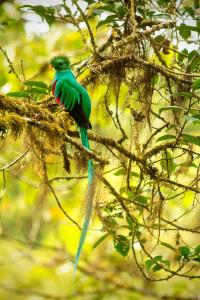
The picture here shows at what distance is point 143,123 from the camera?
273 centimetres

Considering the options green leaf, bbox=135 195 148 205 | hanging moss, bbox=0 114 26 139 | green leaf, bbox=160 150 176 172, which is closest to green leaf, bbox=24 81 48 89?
hanging moss, bbox=0 114 26 139

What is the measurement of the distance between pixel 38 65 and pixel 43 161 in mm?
2811

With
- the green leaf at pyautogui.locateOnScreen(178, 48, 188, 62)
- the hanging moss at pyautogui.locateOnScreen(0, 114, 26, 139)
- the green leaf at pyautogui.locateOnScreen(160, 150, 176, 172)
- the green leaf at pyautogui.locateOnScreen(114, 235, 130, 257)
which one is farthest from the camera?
the green leaf at pyautogui.locateOnScreen(178, 48, 188, 62)

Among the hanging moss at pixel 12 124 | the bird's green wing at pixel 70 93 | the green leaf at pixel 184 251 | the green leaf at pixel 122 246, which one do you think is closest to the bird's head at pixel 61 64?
the bird's green wing at pixel 70 93

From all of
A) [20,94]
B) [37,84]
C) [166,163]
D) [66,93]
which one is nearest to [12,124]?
[20,94]

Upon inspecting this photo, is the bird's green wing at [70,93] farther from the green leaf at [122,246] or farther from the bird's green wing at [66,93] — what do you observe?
the green leaf at [122,246]

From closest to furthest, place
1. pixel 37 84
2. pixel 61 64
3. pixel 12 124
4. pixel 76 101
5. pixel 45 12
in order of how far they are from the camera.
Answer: pixel 12 124 < pixel 37 84 < pixel 76 101 < pixel 61 64 < pixel 45 12

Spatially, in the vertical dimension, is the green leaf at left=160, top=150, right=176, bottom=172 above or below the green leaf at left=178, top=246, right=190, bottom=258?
above

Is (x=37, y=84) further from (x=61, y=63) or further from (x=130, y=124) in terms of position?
(x=130, y=124)

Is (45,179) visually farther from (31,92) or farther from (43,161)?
(31,92)

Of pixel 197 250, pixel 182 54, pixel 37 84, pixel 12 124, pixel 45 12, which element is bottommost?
pixel 197 250

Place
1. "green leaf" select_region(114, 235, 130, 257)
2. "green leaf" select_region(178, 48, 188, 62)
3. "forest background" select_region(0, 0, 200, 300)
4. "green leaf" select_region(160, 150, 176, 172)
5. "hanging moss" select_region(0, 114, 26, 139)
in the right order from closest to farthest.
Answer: "hanging moss" select_region(0, 114, 26, 139) → "forest background" select_region(0, 0, 200, 300) → "green leaf" select_region(160, 150, 176, 172) → "green leaf" select_region(114, 235, 130, 257) → "green leaf" select_region(178, 48, 188, 62)

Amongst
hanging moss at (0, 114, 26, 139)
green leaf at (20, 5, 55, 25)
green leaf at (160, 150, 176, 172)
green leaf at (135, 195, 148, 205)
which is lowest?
hanging moss at (0, 114, 26, 139)

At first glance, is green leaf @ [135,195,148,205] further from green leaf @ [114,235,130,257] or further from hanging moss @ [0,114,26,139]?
hanging moss @ [0,114,26,139]
